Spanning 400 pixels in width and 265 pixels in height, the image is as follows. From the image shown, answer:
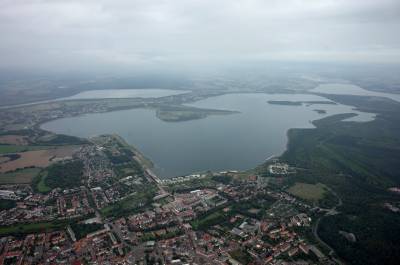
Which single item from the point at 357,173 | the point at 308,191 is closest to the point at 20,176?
the point at 308,191

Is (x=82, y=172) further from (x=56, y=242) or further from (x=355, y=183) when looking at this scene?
(x=355, y=183)

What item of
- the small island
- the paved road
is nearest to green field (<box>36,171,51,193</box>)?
the paved road

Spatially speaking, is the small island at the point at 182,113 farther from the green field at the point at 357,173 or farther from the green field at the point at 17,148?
the green field at the point at 17,148

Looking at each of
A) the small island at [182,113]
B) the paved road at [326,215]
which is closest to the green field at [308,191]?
the paved road at [326,215]

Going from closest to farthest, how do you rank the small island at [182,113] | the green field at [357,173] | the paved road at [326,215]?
the paved road at [326,215] < the green field at [357,173] < the small island at [182,113]

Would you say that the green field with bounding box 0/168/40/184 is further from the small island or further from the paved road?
the small island

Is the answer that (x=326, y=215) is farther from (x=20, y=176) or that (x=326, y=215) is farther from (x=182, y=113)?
(x=182, y=113)
